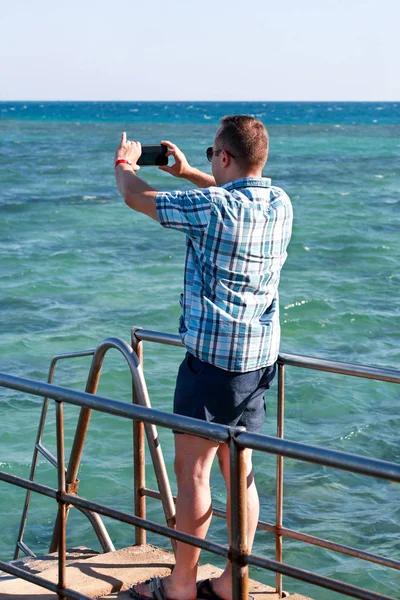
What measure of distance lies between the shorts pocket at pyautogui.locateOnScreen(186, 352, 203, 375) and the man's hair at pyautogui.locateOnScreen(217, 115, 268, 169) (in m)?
0.57

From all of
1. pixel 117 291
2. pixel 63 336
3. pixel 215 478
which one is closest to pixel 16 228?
pixel 117 291

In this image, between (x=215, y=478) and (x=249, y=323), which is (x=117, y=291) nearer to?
(x=215, y=478)

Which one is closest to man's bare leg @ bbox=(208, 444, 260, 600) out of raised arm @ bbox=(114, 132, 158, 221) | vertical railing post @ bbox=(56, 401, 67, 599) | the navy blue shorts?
the navy blue shorts

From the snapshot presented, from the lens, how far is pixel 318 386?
982 cm

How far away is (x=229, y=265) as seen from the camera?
2.71 metres

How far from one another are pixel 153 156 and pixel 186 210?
1.66 feet

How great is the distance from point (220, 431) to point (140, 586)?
1.06m

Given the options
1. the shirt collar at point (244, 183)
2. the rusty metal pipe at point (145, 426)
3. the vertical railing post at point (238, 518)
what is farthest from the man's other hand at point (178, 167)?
the vertical railing post at point (238, 518)

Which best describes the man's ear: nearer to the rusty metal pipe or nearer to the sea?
the rusty metal pipe

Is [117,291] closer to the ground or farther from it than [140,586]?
closer to the ground

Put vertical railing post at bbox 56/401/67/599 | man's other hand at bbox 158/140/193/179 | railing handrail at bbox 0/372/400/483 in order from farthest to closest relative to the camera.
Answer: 1. man's other hand at bbox 158/140/193/179
2. vertical railing post at bbox 56/401/67/599
3. railing handrail at bbox 0/372/400/483

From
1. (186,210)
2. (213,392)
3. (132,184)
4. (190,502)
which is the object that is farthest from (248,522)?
(132,184)

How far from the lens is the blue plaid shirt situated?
269 cm

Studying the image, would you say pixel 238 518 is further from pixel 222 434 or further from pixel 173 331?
pixel 173 331
